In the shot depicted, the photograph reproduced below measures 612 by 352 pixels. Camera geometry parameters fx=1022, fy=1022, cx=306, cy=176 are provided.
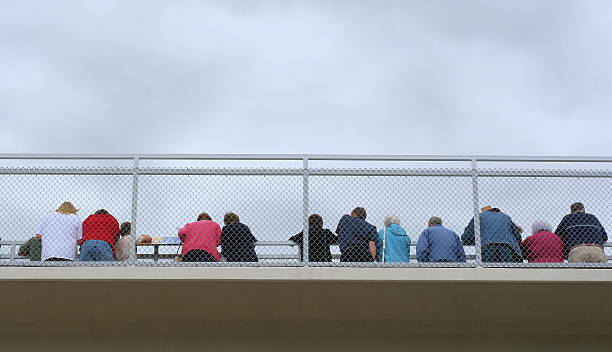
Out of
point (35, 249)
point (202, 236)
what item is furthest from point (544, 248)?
point (35, 249)

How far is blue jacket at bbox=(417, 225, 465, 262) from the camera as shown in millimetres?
13258

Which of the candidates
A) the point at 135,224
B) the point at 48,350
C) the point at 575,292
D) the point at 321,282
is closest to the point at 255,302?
the point at 321,282

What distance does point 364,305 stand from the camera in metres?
13.4

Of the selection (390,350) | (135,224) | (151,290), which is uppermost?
(135,224)

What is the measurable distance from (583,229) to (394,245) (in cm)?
248

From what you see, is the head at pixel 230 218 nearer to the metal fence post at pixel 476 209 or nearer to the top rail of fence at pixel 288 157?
the top rail of fence at pixel 288 157

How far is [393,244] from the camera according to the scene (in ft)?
43.9

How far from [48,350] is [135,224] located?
6.95 feet

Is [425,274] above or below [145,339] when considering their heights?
above

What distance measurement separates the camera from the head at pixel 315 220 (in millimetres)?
13406

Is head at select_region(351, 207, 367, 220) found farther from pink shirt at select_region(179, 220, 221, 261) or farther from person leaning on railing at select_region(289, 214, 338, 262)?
pink shirt at select_region(179, 220, 221, 261)

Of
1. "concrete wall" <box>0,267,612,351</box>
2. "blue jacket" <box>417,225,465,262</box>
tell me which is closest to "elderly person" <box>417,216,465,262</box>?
→ "blue jacket" <box>417,225,465,262</box>

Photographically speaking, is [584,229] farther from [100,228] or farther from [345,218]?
[100,228]

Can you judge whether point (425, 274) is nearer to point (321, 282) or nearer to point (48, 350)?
point (321, 282)
